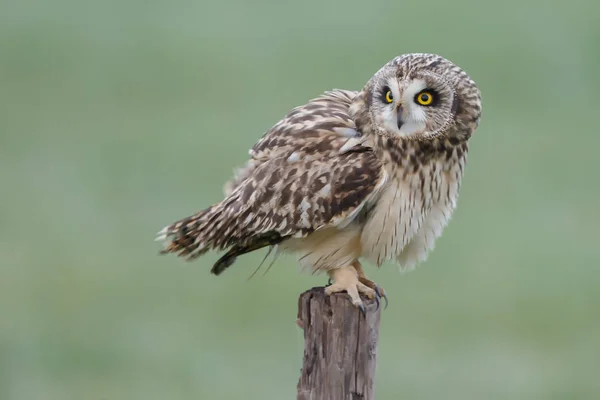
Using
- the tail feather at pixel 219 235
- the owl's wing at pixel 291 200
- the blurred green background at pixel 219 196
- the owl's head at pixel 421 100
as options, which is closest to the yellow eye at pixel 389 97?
the owl's head at pixel 421 100

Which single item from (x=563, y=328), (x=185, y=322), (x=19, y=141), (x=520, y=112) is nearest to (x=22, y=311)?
(x=185, y=322)

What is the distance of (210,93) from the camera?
572 inches

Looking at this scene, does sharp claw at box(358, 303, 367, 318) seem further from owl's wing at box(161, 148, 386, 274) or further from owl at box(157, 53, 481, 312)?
owl's wing at box(161, 148, 386, 274)

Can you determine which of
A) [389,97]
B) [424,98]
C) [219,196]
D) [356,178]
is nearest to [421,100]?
[424,98]

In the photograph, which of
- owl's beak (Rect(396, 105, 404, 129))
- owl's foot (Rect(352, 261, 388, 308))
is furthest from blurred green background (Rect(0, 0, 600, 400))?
owl's beak (Rect(396, 105, 404, 129))

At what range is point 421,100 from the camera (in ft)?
14.7

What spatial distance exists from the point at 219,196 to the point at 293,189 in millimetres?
6654

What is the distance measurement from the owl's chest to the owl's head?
154 mm

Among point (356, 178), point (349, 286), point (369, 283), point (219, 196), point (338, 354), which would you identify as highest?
point (219, 196)

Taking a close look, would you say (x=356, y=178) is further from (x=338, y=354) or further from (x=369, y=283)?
(x=338, y=354)

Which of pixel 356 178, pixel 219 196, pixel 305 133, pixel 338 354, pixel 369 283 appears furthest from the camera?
pixel 219 196

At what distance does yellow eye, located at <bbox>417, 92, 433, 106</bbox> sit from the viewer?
4.46 metres

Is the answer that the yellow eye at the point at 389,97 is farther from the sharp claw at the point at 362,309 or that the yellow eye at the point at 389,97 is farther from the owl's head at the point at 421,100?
the sharp claw at the point at 362,309

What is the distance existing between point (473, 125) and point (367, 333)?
0.86 m
